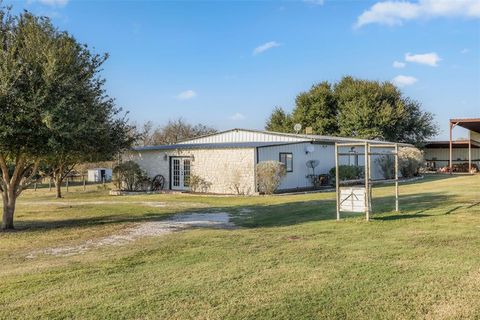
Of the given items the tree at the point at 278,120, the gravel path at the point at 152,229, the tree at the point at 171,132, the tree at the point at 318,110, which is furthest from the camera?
the tree at the point at 278,120

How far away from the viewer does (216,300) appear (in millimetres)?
4848

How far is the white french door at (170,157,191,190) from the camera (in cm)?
2409

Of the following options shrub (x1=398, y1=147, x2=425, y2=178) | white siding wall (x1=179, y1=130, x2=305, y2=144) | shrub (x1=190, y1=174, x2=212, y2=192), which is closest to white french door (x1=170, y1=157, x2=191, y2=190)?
shrub (x1=190, y1=174, x2=212, y2=192)

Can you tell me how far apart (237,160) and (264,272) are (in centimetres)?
1569

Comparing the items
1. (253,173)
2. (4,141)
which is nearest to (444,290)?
(4,141)

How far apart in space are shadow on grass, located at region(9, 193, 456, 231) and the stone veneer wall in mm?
6283

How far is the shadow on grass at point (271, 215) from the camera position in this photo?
11.1 meters

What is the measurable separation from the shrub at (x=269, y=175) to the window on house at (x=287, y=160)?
1.55 meters

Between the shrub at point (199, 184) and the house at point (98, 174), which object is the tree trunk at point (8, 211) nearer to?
the shrub at point (199, 184)

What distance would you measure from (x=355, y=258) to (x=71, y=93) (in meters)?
7.49

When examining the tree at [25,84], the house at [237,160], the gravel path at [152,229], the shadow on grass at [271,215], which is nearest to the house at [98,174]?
the house at [237,160]

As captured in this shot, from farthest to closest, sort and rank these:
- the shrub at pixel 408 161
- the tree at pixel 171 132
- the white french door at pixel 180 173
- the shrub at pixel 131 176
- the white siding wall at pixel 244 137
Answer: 1. the tree at pixel 171 132
2. the shrub at pixel 408 161
3. the shrub at pixel 131 176
4. the white siding wall at pixel 244 137
5. the white french door at pixel 180 173

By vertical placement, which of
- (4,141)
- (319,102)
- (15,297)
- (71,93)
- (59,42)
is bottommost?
(15,297)

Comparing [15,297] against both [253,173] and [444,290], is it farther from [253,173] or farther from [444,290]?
[253,173]
